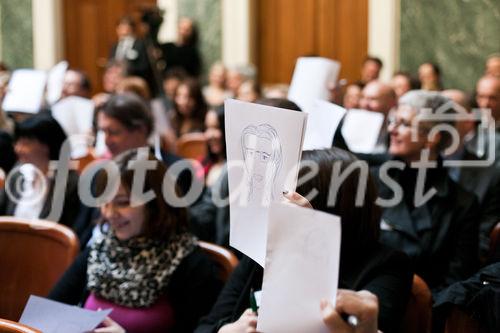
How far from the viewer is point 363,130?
14.2 feet

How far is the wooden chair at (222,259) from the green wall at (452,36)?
18.0 feet

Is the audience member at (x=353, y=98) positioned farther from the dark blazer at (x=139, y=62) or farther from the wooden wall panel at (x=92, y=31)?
the wooden wall panel at (x=92, y=31)

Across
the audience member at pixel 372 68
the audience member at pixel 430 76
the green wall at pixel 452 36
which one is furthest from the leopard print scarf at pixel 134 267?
the green wall at pixel 452 36

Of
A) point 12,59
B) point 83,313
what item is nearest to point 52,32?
point 12,59

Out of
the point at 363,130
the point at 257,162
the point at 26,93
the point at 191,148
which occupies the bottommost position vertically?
the point at 191,148

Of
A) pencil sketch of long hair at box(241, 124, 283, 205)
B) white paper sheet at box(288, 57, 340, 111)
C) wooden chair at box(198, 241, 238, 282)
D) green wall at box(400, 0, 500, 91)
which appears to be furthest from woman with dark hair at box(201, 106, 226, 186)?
green wall at box(400, 0, 500, 91)

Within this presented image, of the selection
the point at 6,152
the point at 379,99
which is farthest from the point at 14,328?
the point at 379,99

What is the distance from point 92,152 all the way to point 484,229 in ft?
8.25

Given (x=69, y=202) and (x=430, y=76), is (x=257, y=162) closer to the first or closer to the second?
(x=69, y=202)

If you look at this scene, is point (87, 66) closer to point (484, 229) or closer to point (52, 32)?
point (52, 32)

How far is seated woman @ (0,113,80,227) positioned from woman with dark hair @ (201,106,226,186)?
0.75 metres

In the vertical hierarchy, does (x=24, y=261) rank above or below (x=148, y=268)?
below

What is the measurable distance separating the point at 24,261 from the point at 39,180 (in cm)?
63

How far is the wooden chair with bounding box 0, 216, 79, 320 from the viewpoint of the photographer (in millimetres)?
2957
